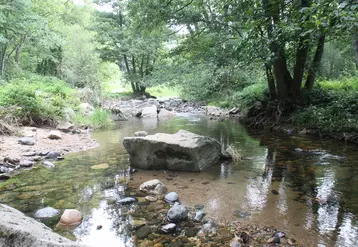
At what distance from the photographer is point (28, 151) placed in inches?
259

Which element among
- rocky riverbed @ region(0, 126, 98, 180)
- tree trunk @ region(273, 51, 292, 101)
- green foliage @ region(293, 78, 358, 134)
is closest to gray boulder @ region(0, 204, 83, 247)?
rocky riverbed @ region(0, 126, 98, 180)

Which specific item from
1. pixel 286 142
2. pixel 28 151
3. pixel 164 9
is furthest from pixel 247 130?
pixel 28 151

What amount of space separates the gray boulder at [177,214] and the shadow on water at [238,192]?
0.39 m

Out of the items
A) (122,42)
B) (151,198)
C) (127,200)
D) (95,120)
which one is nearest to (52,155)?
(127,200)

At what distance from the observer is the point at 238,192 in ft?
14.3

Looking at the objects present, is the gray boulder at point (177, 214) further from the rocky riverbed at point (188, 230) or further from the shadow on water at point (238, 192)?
the shadow on water at point (238, 192)

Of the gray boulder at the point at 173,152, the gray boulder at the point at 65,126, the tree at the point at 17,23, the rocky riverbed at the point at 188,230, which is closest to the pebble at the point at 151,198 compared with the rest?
the rocky riverbed at the point at 188,230

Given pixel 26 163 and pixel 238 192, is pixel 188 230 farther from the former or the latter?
pixel 26 163

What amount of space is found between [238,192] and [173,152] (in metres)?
1.62

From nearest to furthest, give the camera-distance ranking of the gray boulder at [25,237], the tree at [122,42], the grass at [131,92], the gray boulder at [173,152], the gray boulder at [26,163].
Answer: the gray boulder at [25,237]
the gray boulder at [173,152]
the gray boulder at [26,163]
the tree at [122,42]
the grass at [131,92]

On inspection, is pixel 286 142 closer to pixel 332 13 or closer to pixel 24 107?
pixel 332 13

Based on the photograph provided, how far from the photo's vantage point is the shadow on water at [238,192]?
3.25m

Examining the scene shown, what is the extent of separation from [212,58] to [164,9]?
2.90 metres

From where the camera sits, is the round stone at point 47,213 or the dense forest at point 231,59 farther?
the dense forest at point 231,59
